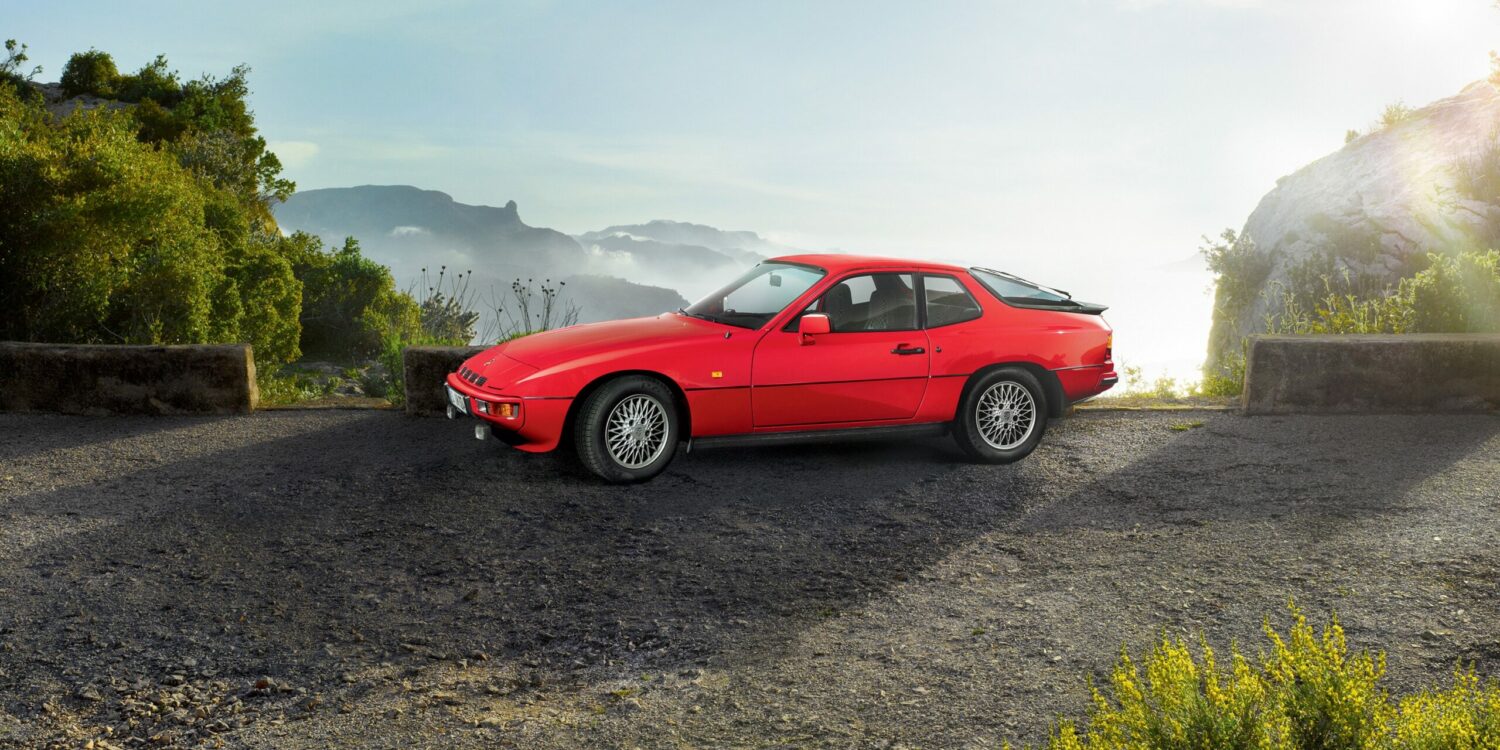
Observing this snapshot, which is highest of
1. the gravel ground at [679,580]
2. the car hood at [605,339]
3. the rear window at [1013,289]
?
the rear window at [1013,289]

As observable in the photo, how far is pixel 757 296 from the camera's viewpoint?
26.1 ft

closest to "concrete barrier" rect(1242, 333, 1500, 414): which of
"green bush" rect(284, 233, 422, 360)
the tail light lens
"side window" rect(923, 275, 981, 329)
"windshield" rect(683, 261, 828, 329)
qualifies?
"side window" rect(923, 275, 981, 329)

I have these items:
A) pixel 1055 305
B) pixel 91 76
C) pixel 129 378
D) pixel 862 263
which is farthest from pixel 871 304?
pixel 91 76

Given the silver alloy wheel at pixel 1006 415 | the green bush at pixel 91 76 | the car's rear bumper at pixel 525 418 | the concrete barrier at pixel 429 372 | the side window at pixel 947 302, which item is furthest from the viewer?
the green bush at pixel 91 76

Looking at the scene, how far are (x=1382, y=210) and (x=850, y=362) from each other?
61.4 feet

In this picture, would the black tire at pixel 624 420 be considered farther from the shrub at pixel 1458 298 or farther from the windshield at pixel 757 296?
the shrub at pixel 1458 298

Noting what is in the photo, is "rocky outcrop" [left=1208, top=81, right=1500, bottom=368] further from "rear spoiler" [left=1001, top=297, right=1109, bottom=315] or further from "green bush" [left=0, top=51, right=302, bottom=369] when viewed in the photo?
"green bush" [left=0, top=51, right=302, bottom=369]

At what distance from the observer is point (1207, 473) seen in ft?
26.3

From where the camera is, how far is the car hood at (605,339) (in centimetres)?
730

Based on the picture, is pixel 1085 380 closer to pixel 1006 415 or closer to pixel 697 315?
pixel 1006 415

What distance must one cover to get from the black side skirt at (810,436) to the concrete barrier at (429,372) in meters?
2.67

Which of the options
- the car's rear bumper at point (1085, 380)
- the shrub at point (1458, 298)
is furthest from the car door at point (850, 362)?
the shrub at point (1458, 298)

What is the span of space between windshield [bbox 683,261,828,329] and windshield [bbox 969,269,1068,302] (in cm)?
128

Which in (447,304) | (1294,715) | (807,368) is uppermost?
A: (447,304)
